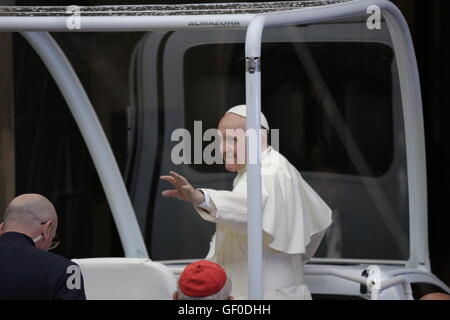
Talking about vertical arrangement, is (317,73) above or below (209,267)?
above

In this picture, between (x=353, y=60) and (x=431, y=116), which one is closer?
(x=353, y=60)

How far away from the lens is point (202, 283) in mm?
3639

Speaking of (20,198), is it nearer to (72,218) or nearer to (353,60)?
(353,60)

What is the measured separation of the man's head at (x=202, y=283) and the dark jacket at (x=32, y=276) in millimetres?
364

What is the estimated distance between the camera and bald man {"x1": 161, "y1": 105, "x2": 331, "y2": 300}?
438 centimetres

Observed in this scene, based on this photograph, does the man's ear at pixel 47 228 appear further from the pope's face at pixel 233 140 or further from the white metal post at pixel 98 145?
the white metal post at pixel 98 145

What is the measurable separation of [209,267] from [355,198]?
2742 millimetres

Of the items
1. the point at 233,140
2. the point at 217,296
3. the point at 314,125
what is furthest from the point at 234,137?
the point at 314,125

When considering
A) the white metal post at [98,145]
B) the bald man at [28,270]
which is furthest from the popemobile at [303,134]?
the bald man at [28,270]

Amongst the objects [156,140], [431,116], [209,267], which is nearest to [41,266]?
[209,267]

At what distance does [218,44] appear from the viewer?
6.34m

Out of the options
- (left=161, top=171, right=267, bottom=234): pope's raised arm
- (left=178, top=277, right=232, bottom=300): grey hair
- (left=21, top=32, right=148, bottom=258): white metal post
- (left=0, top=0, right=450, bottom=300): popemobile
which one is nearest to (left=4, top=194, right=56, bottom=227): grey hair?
(left=161, top=171, right=267, bottom=234): pope's raised arm
